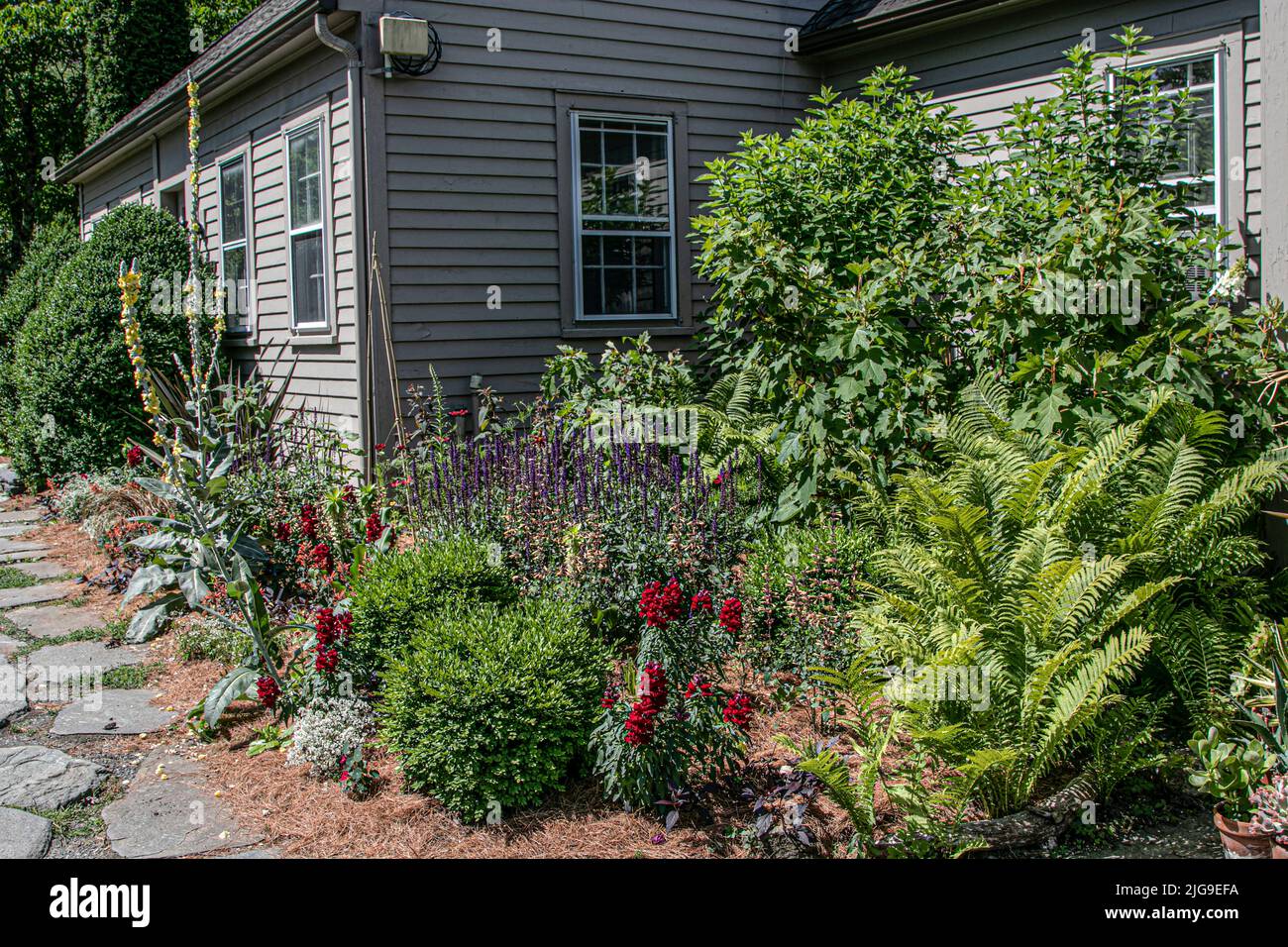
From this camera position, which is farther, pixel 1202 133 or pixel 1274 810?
pixel 1202 133

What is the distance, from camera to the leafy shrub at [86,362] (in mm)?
9422

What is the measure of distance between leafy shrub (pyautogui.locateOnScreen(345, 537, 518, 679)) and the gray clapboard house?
11.2 feet

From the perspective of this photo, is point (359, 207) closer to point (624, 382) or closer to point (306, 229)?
point (306, 229)

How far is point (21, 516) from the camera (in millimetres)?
9555

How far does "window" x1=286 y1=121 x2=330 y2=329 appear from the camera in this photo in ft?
27.6

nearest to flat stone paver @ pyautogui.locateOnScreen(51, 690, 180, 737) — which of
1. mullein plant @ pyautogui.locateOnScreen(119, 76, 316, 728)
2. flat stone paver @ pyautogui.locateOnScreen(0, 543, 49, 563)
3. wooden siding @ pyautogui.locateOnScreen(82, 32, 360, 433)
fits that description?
mullein plant @ pyautogui.locateOnScreen(119, 76, 316, 728)

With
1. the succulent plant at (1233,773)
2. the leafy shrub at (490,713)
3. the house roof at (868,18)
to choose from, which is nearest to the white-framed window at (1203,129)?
the house roof at (868,18)

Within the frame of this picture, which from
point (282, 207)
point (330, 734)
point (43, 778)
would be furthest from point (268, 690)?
point (282, 207)

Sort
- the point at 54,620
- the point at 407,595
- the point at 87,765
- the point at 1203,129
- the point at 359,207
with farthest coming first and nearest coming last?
the point at 359,207 → the point at 1203,129 → the point at 54,620 → the point at 407,595 → the point at 87,765

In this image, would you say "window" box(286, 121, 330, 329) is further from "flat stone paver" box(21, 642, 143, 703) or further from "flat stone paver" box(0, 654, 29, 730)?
"flat stone paver" box(0, 654, 29, 730)

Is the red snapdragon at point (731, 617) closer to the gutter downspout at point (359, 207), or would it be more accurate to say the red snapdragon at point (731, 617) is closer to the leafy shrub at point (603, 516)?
the leafy shrub at point (603, 516)

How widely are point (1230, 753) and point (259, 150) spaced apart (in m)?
9.04

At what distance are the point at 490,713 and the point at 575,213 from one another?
5.74 metres

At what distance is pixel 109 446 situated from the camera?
9.63 m
